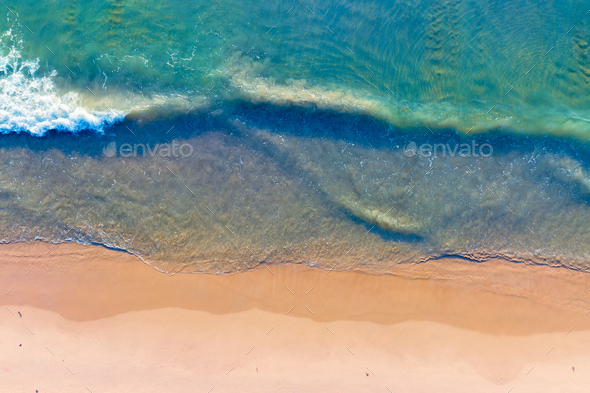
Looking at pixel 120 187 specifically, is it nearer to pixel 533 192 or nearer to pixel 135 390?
pixel 135 390

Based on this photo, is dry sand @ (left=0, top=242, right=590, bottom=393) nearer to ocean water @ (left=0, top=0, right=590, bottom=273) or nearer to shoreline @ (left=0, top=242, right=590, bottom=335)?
shoreline @ (left=0, top=242, right=590, bottom=335)

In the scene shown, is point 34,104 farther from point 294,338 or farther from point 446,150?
point 446,150

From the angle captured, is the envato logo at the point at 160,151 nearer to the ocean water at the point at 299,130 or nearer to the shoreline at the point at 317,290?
the ocean water at the point at 299,130

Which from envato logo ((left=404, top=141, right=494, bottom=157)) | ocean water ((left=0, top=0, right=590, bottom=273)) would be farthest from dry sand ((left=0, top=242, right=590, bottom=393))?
envato logo ((left=404, top=141, right=494, bottom=157))

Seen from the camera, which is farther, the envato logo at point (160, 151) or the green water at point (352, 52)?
the green water at point (352, 52)

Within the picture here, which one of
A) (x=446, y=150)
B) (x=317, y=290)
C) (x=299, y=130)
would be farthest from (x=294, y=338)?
(x=446, y=150)

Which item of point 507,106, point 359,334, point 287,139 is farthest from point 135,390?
point 507,106

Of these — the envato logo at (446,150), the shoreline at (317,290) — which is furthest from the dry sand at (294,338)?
the envato logo at (446,150)
